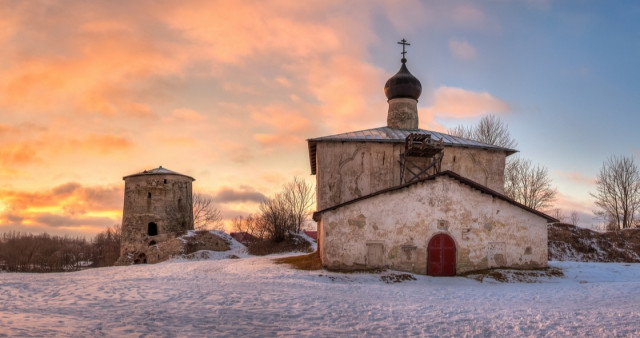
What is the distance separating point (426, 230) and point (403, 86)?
1236 centimetres

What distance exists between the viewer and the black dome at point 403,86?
2755 centimetres

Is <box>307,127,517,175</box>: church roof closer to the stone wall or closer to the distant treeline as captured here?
the stone wall

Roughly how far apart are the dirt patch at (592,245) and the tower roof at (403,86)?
12.1 m

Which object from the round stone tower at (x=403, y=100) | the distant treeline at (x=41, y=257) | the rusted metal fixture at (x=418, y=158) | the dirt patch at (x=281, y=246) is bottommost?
the distant treeline at (x=41, y=257)

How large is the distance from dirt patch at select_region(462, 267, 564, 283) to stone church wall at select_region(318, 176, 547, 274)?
38 centimetres

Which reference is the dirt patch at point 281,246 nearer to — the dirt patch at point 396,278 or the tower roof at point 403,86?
the tower roof at point 403,86

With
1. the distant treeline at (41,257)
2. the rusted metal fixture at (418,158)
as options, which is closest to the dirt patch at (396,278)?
the rusted metal fixture at (418,158)

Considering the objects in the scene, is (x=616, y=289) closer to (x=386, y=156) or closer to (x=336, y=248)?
(x=336, y=248)

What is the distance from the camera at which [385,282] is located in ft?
51.7

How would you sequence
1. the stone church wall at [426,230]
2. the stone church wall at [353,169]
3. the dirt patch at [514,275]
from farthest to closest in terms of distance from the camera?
the stone church wall at [353,169] → the stone church wall at [426,230] → the dirt patch at [514,275]

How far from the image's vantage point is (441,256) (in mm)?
17516

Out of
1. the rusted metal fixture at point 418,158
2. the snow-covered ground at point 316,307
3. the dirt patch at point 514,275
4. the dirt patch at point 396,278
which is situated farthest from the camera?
the rusted metal fixture at point 418,158

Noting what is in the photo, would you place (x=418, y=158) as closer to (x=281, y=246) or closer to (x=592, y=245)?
(x=281, y=246)

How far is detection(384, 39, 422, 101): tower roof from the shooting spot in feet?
90.4
